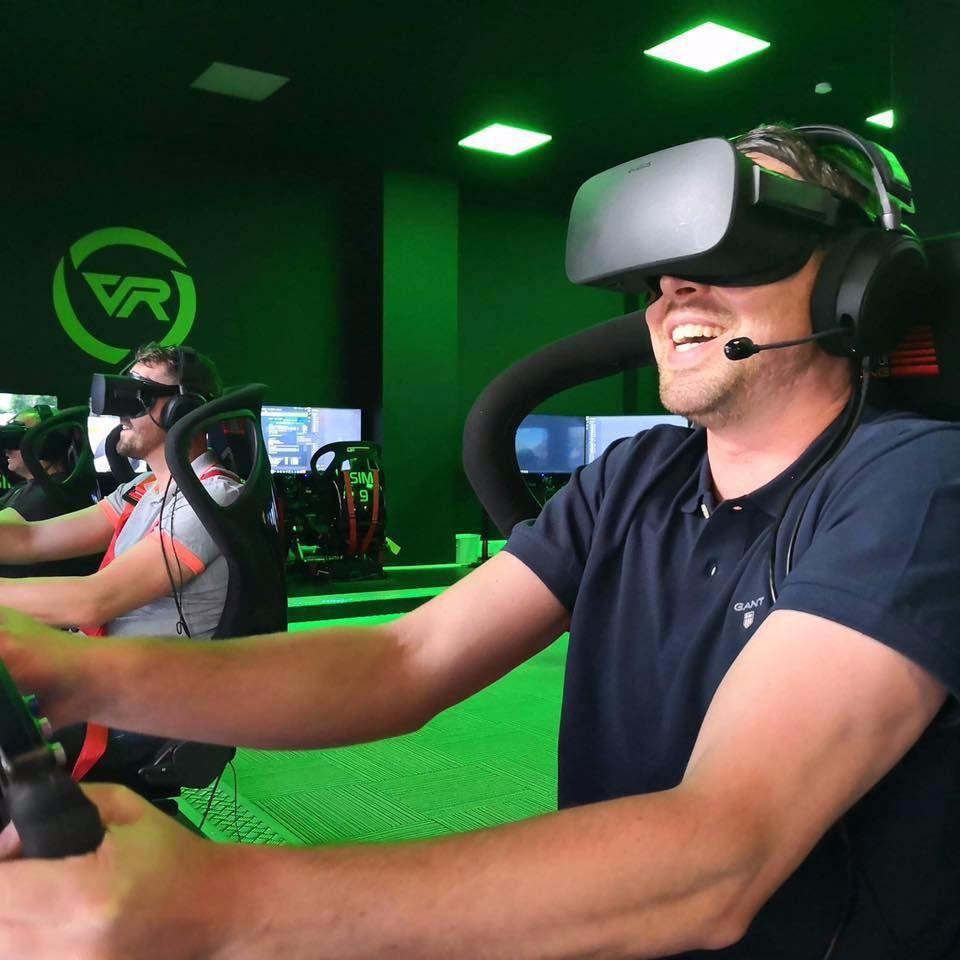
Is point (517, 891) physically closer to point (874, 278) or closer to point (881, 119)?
point (874, 278)

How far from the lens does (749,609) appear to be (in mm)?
896

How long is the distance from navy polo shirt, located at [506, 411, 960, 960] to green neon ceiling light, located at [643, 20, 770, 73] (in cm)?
459

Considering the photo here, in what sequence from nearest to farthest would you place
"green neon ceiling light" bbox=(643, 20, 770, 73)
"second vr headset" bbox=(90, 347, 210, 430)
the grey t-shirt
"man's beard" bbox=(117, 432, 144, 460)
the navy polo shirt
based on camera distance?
1. the navy polo shirt
2. the grey t-shirt
3. "second vr headset" bbox=(90, 347, 210, 430)
4. "man's beard" bbox=(117, 432, 144, 460)
5. "green neon ceiling light" bbox=(643, 20, 770, 73)

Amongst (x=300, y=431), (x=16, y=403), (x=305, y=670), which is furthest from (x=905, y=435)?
(x=300, y=431)

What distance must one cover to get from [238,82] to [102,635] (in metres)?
4.71

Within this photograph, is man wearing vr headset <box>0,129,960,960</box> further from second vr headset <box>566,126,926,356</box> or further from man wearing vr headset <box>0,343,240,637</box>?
man wearing vr headset <box>0,343,240,637</box>

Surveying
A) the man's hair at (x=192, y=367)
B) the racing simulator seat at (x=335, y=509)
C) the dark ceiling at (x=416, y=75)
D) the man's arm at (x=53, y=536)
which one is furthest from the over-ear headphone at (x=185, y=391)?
the racing simulator seat at (x=335, y=509)

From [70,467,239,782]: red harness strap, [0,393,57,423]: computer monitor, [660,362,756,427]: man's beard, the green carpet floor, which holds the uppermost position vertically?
[0,393,57,423]: computer monitor

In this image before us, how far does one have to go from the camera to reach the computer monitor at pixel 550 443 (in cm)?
757

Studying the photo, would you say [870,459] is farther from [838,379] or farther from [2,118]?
[2,118]

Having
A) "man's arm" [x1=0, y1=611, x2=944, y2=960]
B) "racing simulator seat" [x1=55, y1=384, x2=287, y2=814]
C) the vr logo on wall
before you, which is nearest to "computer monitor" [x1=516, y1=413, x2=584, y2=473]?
the vr logo on wall

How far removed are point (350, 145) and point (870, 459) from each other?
672cm

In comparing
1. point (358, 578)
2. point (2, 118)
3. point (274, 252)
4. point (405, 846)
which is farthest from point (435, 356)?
point (405, 846)

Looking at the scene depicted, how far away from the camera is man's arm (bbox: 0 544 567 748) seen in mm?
815
